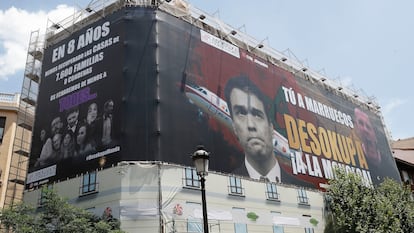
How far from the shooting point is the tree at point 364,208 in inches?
1146

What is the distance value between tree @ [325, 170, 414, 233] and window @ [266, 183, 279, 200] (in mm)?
5542

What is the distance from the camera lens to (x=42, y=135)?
2764 centimetres

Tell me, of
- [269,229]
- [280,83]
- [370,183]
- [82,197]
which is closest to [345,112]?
[370,183]

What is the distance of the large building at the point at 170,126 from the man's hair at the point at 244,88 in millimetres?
85

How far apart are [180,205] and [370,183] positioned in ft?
A: 70.6

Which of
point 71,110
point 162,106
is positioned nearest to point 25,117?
point 71,110

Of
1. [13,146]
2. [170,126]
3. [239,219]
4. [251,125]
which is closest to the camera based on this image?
[170,126]

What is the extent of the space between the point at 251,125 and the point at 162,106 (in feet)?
23.4

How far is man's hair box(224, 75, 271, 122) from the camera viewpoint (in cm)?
2828

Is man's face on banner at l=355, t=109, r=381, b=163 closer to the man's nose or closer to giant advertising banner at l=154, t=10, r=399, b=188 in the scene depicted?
giant advertising banner at l=154, t=10, r=399, b=188

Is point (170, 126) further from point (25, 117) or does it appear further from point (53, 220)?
point (25, 117)

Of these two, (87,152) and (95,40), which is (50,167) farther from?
(95,40)

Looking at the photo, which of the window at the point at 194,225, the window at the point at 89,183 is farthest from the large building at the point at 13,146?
the window at the point at 194,225

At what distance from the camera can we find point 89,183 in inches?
928
